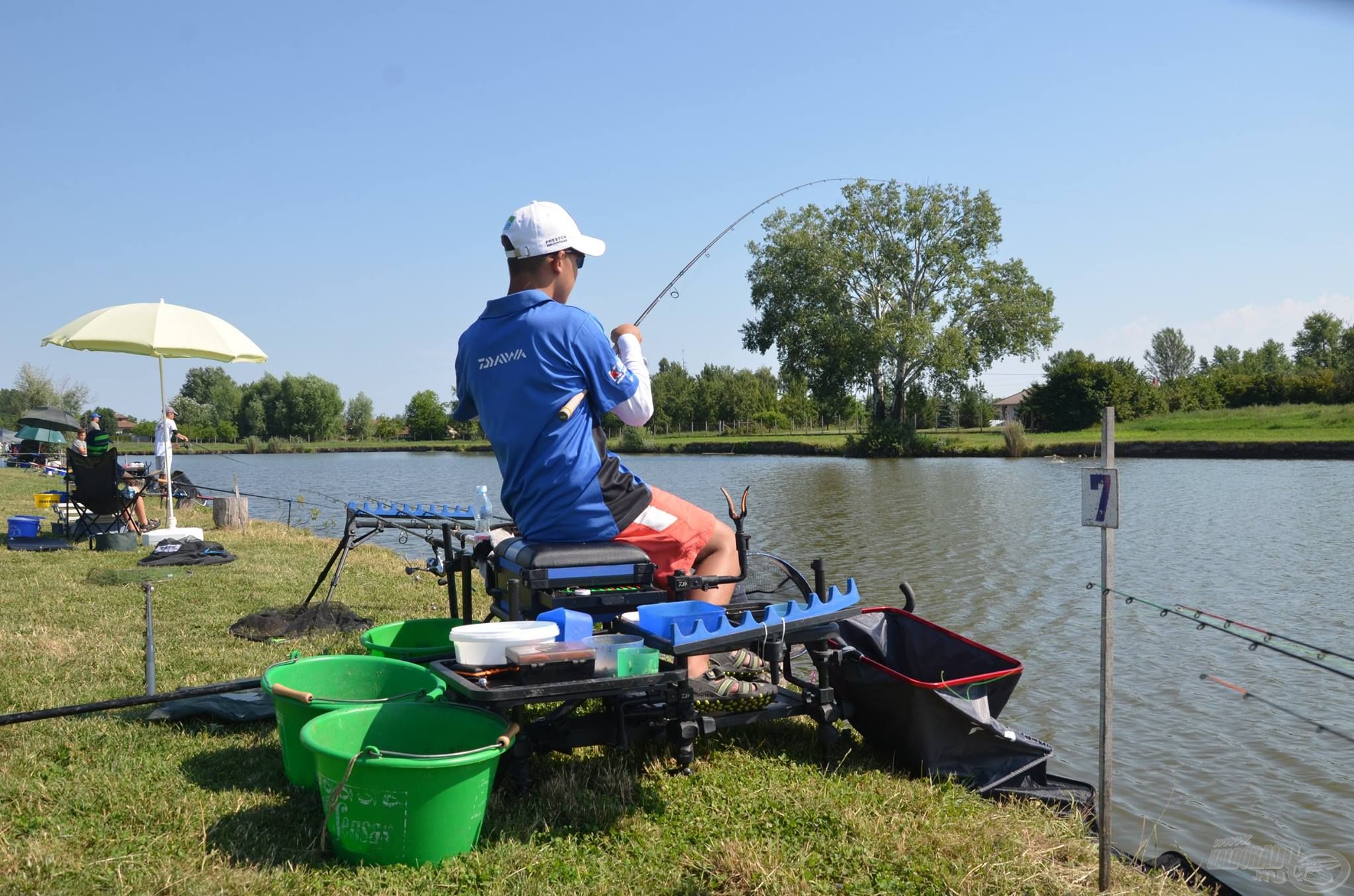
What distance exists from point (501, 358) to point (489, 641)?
1178mm

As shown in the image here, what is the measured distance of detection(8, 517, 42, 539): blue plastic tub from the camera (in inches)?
425

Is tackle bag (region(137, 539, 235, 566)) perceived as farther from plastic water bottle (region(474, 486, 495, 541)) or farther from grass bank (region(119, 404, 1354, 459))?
grass bank (region(119, 404, 1354, 459))

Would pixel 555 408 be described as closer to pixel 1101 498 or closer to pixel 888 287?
pixel 1101 498

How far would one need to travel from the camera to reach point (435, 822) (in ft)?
8.64

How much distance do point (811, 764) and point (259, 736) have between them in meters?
2.21

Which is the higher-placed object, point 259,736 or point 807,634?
point 807,634

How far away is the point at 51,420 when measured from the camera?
2383cm

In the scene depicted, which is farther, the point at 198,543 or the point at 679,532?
the point at 198,543

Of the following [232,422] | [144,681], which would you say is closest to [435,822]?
[144,681]

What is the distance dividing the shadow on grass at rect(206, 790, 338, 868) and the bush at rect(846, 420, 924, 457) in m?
39.4

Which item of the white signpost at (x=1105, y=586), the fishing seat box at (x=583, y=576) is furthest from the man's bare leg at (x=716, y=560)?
the white signpost at (x=1105, y=586)

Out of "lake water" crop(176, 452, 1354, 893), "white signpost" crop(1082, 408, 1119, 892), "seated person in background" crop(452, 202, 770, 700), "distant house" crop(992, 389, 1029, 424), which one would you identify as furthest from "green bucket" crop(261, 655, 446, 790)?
"distant house" crop(992, 389, 1029, 424)

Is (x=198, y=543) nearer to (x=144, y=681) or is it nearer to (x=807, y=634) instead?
(x=144, y=681)

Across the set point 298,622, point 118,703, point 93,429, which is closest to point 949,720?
point 118,703
